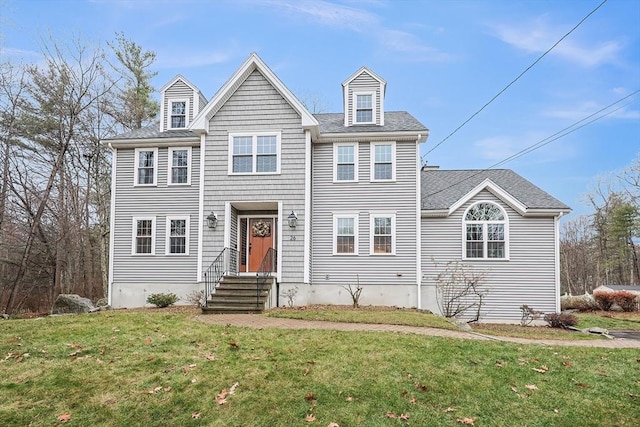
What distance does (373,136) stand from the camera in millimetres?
16578

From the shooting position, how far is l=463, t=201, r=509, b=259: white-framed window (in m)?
16.5

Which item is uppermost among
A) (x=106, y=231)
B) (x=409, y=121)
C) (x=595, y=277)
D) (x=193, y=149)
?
(x=409, y=121)

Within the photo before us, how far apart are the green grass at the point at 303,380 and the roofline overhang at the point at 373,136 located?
9.01 meters

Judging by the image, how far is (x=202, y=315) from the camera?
12.5m

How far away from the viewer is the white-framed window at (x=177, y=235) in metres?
16.8

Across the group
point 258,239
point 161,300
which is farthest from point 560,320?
point 161,300

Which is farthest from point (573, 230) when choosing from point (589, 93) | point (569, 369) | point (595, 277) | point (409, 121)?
point (569, 369)

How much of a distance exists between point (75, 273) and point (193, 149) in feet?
37.2

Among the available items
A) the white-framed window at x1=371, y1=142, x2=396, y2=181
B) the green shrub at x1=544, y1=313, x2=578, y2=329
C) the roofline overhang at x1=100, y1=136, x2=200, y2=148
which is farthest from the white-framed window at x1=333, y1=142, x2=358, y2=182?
the green shrub at x1=544, y1=313, x2=578, y2=329

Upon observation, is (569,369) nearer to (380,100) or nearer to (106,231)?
(380,100)

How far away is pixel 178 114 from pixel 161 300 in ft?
25.0

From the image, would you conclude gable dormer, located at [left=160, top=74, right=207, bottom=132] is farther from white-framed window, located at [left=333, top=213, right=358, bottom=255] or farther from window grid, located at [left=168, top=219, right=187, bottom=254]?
white-framed window, located at [left=333, top=213, right=358, bottom=255]

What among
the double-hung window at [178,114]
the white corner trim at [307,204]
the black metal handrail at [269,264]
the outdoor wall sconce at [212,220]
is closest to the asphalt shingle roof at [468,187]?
the white corner trim at [307,204]

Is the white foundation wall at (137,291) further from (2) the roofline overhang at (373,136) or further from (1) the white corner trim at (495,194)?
(1) the white corner trim at (495,194)
